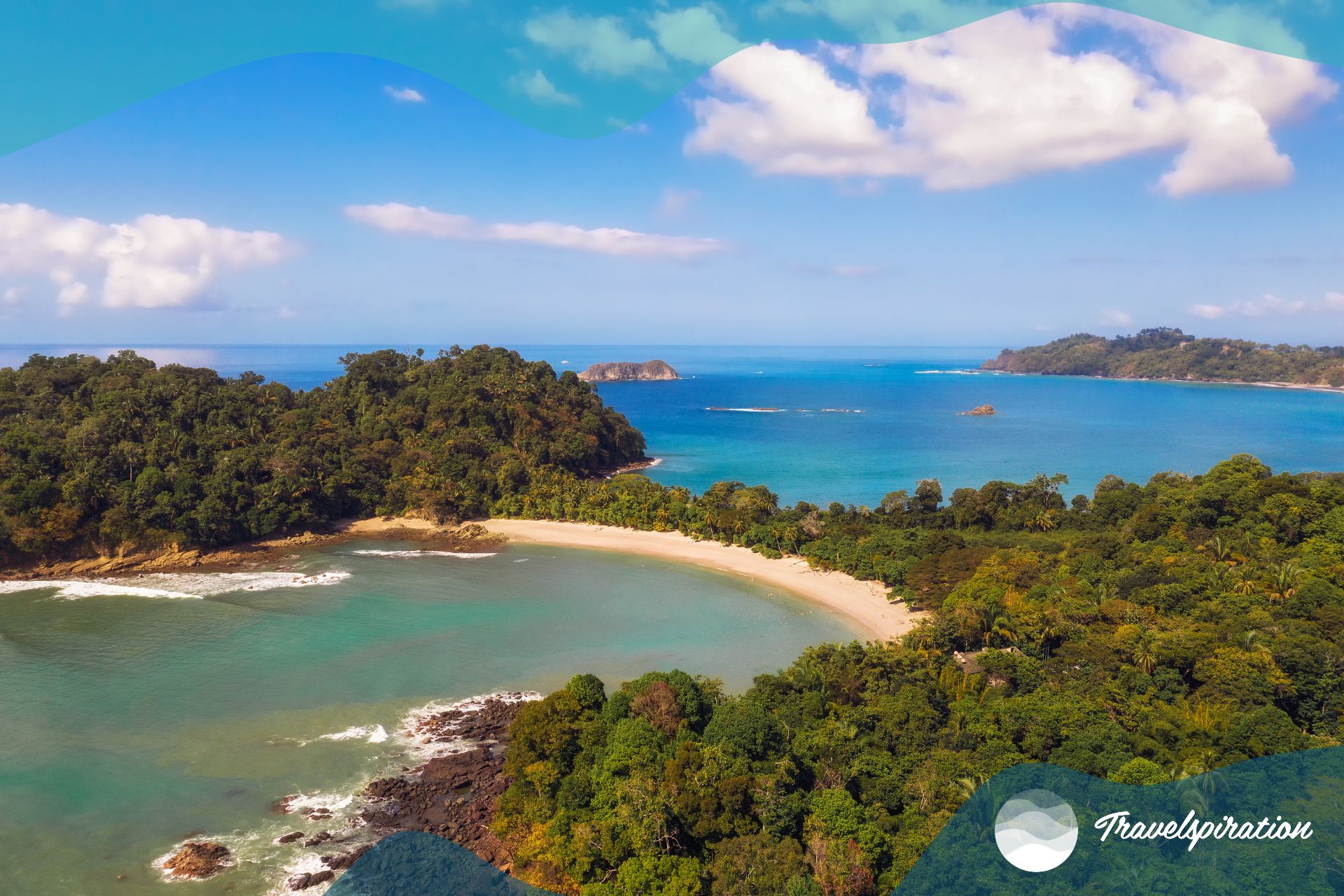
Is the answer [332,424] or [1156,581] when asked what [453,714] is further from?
[332,424]

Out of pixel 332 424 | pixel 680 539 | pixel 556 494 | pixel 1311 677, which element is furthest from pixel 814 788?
pixel 332 424

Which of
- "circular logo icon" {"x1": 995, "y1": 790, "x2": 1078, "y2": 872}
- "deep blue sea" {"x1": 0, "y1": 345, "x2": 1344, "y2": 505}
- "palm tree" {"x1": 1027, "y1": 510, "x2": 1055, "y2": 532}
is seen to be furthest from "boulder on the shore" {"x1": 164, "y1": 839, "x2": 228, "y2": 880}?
"deep blue sea" {"x1": 0, "y1": 345, "x2": 1344, "y2": 505}

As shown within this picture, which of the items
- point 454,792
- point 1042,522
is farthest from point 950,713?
point 1042,522

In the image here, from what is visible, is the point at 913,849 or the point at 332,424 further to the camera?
the point at 332,424
